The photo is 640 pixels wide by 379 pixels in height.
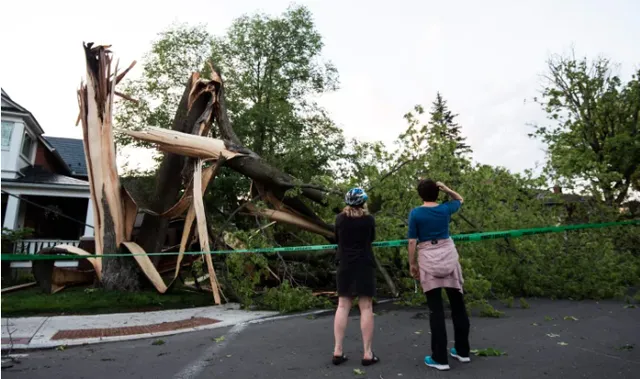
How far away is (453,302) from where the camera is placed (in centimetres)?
369

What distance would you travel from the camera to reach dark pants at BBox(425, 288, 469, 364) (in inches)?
140

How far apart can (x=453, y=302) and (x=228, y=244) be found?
5678 mm

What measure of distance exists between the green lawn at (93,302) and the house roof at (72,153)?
58.2 feet

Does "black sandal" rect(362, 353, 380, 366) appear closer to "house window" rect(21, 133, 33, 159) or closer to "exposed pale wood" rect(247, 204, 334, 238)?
"exposed pale wood" rect(247, 204, 334, 238)

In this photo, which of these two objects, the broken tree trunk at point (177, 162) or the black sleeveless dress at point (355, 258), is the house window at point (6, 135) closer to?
the broken tree trunk at point (177, 162)

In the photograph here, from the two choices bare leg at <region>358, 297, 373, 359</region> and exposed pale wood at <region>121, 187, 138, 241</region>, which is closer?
bare leg at <region>358, 297, 373, 359</region>

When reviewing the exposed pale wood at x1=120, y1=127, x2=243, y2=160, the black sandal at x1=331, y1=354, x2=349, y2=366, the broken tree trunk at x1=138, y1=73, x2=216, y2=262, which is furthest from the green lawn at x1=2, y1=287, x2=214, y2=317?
the black sandal at x1=331, y1=354, x2=349, y2=366

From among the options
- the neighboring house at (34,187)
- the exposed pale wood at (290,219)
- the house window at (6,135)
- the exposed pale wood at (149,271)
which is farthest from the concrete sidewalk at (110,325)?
the house window at (6,135)

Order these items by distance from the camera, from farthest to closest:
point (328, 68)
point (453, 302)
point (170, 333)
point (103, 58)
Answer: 1. point (328, 68)
2. point (103, 58)
3. point (170, 333)
4. point (453, 302)

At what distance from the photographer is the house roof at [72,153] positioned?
25.5m

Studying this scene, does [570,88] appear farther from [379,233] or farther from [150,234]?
[150,234]

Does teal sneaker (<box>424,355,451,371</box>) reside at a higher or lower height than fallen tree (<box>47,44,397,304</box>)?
lower

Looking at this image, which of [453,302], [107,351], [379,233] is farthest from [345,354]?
[379,233]

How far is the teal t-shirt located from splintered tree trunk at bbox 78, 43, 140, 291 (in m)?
7.15
